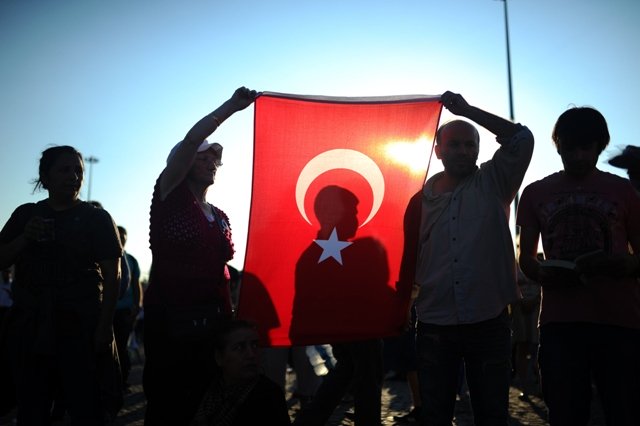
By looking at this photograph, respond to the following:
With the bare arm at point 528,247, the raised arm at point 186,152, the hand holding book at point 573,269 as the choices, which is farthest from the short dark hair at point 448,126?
the raised arm at point 186,152

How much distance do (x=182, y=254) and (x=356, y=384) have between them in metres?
1.64

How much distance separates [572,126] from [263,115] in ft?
6.41

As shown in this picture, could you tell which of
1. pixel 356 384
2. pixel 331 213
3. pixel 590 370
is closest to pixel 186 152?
pixel 331 213

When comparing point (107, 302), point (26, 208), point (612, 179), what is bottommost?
point (107, 302)

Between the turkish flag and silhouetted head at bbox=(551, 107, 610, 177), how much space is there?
978mm

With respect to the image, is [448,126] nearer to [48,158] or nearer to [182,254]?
[182,254]

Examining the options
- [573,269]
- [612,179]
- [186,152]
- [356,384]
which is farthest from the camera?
[356,384]

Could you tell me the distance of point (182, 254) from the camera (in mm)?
3791

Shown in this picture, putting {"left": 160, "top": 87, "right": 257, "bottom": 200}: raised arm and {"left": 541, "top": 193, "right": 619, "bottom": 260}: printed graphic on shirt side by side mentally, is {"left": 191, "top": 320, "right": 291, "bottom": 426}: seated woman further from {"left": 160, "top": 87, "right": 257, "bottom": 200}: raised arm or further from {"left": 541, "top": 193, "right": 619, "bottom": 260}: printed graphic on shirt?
{"left": 541, "top": 193, "right": 619, "bottom": 260}: printed graphic on shirt

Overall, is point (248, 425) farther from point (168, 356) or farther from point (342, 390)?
point (342, 390)

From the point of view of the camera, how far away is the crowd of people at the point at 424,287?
350 centimetres

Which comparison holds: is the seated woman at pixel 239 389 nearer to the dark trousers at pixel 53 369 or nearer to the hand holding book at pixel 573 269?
the dark trousers at pixel 53 369

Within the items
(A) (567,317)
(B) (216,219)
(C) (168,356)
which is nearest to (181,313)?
(C) (168,356)

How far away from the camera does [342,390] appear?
488cm
